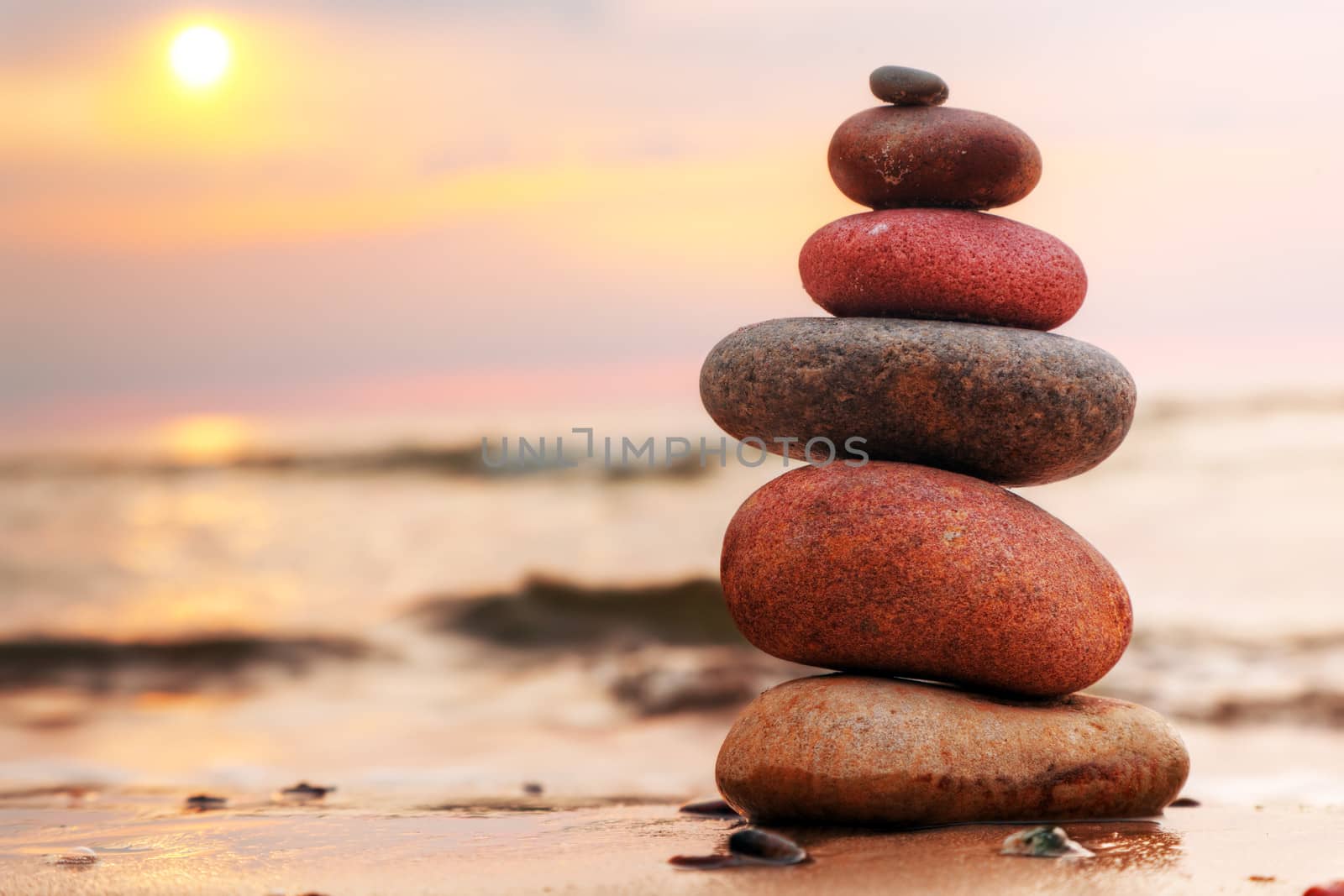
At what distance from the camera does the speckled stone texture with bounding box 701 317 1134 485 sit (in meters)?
5.96

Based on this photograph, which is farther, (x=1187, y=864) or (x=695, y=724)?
(x=695, y=724)

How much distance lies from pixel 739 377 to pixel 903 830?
7.49 feet

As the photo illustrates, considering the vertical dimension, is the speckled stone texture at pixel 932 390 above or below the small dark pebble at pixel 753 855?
above

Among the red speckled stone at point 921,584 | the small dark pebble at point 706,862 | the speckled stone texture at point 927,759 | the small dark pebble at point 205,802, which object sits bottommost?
the small dark pebble at point 205,802

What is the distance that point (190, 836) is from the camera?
229 inches

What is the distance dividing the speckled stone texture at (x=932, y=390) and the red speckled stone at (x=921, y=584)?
20 cm

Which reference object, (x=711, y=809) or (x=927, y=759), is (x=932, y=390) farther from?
(x=711, y=809)

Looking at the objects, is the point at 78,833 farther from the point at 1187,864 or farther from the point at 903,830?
the point at 1187,864

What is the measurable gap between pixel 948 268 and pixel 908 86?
3.41ft

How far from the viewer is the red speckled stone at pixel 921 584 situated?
583 cm

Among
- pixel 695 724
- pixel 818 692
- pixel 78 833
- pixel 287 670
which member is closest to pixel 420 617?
pixel 287 670

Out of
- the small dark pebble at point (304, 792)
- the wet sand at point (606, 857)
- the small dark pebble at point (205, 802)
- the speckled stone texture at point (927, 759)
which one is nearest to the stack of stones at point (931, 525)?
the speckled stone texture at point (927, 759)

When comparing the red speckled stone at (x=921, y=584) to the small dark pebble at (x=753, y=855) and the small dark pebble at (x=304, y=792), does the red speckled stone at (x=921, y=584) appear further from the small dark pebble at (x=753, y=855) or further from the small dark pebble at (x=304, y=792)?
the small dark pebble at (x=304, y=792)

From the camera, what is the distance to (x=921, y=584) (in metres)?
5.82
